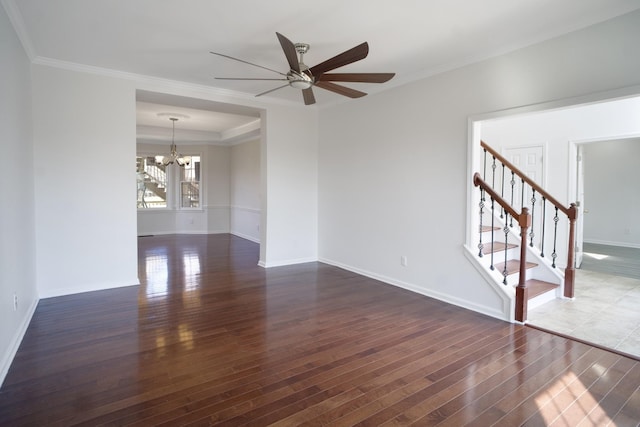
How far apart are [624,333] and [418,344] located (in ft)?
6.60

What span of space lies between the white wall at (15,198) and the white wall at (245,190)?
5212mm

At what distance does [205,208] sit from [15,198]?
23.5 ft

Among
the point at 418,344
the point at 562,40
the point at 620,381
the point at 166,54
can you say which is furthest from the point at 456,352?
the point at 166,54

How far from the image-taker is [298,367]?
8.63 feet

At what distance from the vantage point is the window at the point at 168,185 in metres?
9.92

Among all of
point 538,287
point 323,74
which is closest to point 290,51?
point 323,74

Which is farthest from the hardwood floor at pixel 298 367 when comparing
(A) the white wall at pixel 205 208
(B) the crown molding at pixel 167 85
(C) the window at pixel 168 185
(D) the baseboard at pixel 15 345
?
(C) the window at pixel 168 185

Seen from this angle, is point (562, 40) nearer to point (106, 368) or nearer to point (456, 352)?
point (456, 352)

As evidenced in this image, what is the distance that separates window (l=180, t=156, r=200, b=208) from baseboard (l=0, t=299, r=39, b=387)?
665cm

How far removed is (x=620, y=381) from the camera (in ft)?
8.07

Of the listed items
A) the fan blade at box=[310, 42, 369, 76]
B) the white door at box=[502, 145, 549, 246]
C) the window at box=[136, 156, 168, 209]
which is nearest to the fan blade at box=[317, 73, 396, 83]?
the fan blade at box=[310, 42, 369, 76]

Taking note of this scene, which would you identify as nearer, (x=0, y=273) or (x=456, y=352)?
(x=0, y=273)

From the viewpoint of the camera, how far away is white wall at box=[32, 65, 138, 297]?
4137 mm

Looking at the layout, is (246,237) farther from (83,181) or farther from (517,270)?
(517,270)
